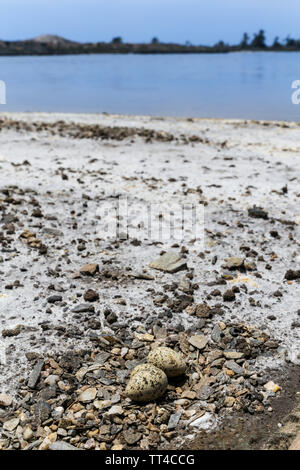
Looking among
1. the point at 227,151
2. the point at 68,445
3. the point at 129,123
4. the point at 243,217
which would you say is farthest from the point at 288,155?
the point at 68,445

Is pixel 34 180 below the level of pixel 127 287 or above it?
above

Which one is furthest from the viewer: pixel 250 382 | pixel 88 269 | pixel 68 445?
pixel 88 269

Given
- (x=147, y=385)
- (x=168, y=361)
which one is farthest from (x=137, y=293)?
(x=147, y=385)

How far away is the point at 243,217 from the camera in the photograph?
7.83 m

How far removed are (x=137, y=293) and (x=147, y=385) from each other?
1.72 m

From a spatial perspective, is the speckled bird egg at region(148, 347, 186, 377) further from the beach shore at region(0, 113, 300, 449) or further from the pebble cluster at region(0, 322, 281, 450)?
the beach shore at region(0, 113, 300, 449)

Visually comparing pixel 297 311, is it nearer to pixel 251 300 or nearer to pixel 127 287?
pixel 251 300

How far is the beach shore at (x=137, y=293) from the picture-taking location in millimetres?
3932

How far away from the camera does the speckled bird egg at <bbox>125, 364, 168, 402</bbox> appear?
12.8ft

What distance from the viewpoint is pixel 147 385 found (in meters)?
3.91

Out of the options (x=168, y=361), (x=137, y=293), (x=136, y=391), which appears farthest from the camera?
(x=137, y=293)

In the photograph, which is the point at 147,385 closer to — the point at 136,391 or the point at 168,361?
the point at 136,391

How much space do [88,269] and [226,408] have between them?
2603 millimetres

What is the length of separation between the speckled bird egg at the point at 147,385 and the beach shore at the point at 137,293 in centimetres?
10
